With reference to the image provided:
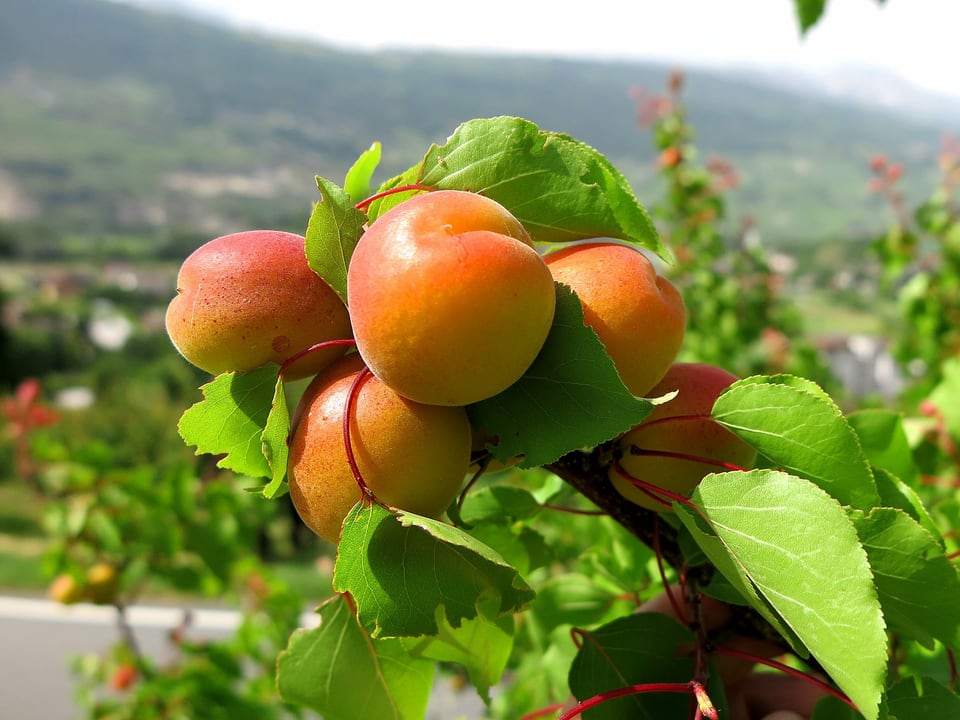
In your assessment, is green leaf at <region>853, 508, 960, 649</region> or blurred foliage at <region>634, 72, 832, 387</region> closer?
green leaf at <region>853, 508, 960, 649</region>

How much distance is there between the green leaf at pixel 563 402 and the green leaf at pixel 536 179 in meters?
0.09

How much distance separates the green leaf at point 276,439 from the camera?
0.57 metres

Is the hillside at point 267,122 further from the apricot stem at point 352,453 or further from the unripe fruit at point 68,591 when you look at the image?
the apricot stem at point 352,453

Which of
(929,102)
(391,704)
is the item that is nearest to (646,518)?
(391,704)

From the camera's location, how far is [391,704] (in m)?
0.72

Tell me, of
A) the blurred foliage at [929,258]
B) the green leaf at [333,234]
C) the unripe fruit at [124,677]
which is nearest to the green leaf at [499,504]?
the green leaf at [333,234]

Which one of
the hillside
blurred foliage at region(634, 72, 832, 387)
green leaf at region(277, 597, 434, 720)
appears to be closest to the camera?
green leaf at region(277, 597, 434, 720)

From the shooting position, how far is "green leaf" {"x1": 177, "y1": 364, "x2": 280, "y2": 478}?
0.64 metres

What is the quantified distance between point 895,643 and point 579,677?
1.21 ft

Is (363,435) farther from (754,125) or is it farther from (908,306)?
(754,125)

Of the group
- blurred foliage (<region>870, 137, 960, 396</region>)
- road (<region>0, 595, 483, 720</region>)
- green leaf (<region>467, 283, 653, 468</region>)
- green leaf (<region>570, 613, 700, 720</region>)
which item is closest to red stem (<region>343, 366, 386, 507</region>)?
green leaf (<region>467, 283, 653, 468</region>)

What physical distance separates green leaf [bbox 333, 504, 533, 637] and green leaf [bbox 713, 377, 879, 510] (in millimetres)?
219

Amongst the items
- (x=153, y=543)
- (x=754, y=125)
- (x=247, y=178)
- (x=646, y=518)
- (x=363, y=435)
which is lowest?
(x=247, y=178)

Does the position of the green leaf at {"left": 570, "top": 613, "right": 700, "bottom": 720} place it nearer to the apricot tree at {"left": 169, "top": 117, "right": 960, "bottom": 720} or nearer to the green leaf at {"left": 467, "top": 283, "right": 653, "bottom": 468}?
the apricot tree at {"left": 169, "top": 117, "right": 960, "bottom": 720}
